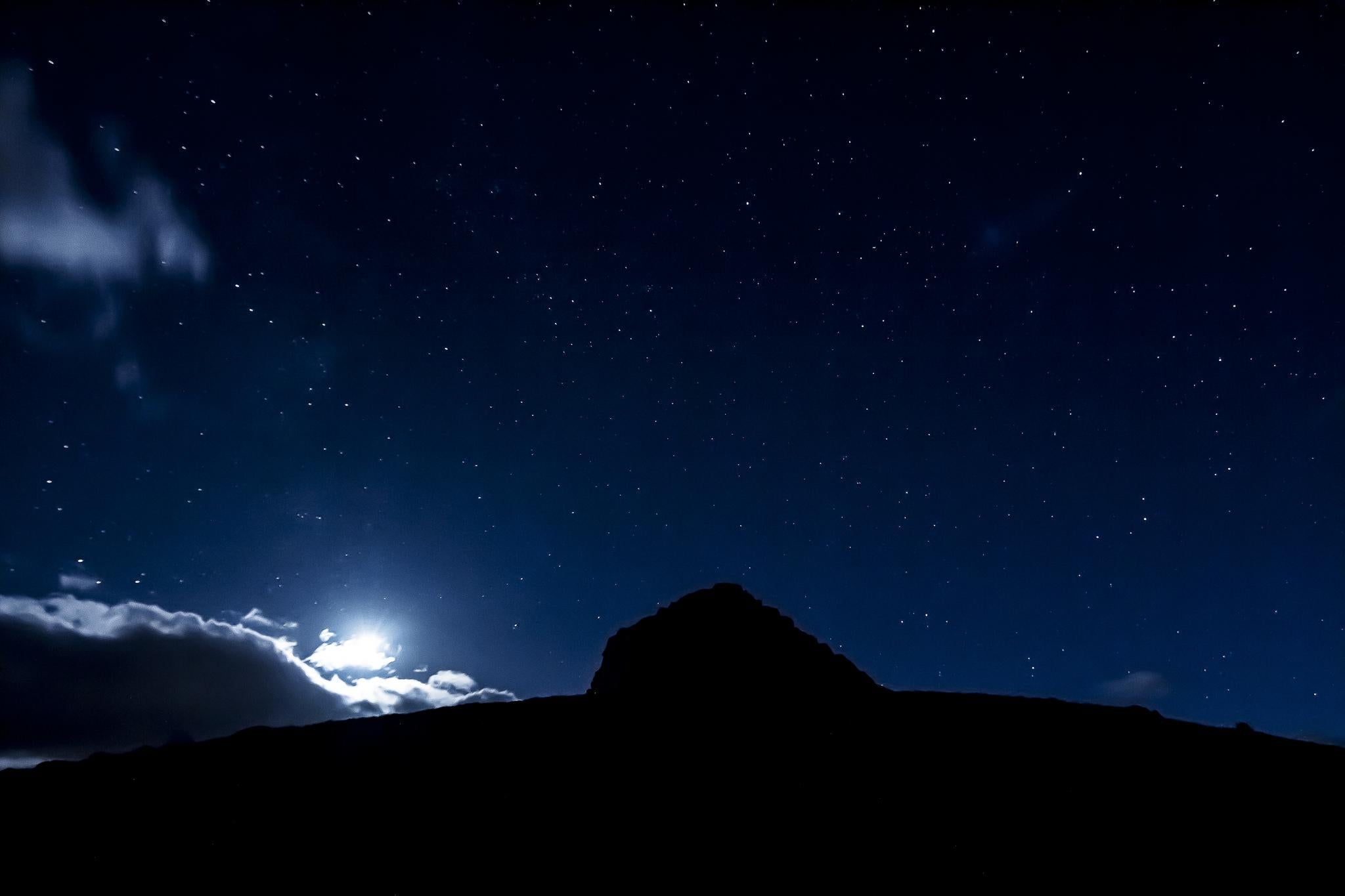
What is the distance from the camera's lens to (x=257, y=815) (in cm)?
1124

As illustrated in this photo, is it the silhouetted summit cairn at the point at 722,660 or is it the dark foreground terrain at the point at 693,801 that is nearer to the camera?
the dark foreground terrain at the point at 693,801

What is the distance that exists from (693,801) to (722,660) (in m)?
7.15

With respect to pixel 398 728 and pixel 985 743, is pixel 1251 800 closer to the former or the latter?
pixel 985 743

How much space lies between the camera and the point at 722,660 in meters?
18.7

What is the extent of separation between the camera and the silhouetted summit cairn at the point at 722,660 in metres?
17.1

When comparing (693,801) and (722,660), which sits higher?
(722,660)

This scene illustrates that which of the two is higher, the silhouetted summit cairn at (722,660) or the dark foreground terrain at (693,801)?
the silhouetted summit cairn at (722,660)

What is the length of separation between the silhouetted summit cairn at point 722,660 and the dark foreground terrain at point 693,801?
0.62m

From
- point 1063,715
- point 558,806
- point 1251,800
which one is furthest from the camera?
point 1063,715

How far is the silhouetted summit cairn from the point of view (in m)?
17.1

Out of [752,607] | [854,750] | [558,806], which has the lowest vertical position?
[558,806]

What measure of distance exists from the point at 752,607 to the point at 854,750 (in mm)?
7686

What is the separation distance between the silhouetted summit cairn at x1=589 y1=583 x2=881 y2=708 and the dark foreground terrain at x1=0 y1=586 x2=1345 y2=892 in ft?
2.02

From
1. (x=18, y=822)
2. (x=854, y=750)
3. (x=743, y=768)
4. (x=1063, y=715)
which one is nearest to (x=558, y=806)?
(x=743, y=768)
